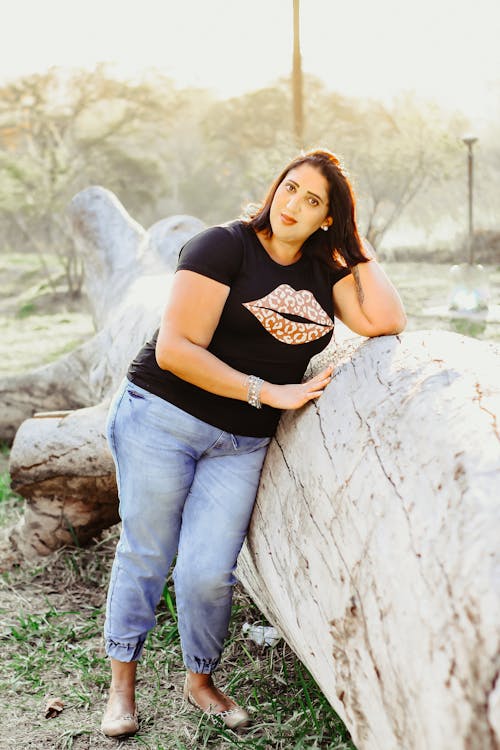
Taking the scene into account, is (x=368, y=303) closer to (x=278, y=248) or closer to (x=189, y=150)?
(x=278, y=248)

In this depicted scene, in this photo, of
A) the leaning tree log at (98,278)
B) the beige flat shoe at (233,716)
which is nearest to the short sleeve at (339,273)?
the beige flat shoe at (233,716)

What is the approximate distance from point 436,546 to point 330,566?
37 centimetres

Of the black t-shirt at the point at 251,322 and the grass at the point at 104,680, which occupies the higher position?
the black t-shirt at the point at 251,322

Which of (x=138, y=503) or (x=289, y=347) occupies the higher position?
(x=289, y=347)

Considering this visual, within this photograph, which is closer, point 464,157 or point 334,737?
point 334,737

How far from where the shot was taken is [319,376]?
216 cm

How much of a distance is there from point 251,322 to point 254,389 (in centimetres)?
18

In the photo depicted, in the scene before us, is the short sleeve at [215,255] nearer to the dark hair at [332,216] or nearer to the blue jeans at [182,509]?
the dark hair at [332,216]

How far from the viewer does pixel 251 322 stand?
218 cm

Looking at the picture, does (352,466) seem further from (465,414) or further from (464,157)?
(464,157)

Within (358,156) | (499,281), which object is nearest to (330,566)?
(499,281)

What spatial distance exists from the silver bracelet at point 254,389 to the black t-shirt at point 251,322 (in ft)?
0.31

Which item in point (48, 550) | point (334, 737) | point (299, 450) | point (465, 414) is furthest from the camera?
point (48, 550)

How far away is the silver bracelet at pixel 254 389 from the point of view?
83.4 inches
